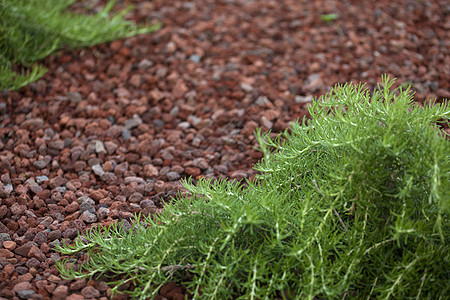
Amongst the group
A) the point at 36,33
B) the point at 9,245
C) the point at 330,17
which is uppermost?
the point at 36,33

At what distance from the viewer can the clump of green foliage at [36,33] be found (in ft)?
9.50

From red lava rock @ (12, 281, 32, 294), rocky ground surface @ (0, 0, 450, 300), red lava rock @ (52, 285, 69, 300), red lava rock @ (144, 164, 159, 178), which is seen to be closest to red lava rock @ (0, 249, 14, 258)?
rocky ground surface @ (0, 0, 450, 300)

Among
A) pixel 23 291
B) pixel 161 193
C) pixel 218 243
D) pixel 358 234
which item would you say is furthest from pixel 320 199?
pixel 23 291

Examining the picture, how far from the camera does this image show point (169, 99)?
307 centimetres

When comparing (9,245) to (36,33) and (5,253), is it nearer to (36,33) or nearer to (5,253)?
(5,253)

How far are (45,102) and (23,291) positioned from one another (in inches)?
58.4

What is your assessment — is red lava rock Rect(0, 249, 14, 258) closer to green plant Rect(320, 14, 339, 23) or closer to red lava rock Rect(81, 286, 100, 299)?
red lava rock Rect(81, 286, 100, 299)

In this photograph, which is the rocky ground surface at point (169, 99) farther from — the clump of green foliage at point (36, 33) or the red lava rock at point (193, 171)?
the clump of green foliage at point (36, 33)

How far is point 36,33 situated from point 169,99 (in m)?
1.00

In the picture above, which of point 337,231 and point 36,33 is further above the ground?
point 36,33

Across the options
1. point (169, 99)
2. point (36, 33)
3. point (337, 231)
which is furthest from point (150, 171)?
point (36, 33)

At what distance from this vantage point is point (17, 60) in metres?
3.05

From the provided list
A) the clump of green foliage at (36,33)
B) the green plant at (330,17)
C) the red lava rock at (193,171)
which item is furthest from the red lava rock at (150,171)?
the green plant at (330,17)

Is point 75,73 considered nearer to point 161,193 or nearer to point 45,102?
point 45,102
